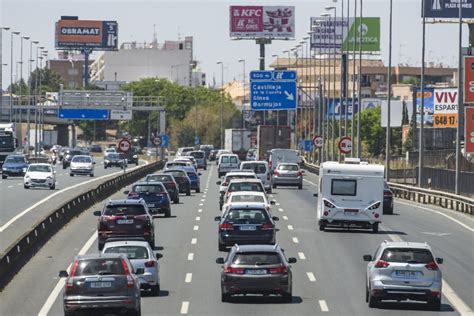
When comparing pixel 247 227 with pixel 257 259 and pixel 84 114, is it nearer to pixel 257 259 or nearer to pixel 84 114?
pixel 257 259

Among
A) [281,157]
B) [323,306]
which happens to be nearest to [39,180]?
[281,157]

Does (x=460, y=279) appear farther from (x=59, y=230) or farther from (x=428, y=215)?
(x=428, y=215)

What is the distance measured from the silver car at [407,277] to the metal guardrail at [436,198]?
2781cm

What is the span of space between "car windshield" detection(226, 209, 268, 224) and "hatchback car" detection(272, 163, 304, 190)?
42979mm

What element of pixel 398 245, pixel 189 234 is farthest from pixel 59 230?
pixel 398 245

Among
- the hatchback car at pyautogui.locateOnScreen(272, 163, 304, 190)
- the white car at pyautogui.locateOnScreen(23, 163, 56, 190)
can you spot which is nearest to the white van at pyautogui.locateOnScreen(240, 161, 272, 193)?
the hatchback car at pyautogui.locateOnScreen(272, 163, 304, 190)

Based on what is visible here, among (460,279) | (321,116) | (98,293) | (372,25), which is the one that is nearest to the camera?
(98,293)

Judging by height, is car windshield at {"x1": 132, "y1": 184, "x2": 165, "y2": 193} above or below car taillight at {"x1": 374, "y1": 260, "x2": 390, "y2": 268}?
above

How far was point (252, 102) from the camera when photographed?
100438 millimetres

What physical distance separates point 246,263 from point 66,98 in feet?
312

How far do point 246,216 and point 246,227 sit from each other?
1.06 ft

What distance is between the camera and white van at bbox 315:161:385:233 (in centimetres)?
4578

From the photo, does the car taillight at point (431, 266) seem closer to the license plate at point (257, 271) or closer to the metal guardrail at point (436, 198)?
the license plate at point (257, 271)

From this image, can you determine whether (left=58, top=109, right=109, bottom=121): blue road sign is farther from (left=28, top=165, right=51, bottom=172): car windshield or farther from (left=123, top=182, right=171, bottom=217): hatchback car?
(left=123, top=182, right=171, bottom=217): hatchback car
